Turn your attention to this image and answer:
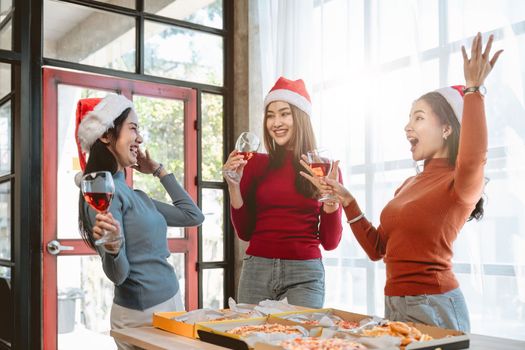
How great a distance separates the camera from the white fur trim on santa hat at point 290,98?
268 cm

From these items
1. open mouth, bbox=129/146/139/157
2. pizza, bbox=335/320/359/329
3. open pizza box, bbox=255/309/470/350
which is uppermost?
open mouth, bbox=129/146/139/157

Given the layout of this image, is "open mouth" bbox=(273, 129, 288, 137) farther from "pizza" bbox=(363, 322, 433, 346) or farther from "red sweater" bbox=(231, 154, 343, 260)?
"pizza" bbox=(363, 322, 433, 346)

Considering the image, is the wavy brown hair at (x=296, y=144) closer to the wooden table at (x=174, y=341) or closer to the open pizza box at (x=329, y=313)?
the open pizza box at (x=329, y=313)

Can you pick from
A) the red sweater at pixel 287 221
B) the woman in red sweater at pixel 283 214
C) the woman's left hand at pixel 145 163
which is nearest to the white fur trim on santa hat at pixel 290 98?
the woman in red sweater at pixel 283 214

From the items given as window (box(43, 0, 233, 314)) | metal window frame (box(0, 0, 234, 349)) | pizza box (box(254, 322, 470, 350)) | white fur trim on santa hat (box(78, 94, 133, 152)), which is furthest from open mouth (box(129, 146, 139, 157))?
window (box(43, 0, 233, 314))

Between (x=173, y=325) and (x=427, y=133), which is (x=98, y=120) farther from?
(x=427, y=133)

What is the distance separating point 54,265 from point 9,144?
77 centimetres

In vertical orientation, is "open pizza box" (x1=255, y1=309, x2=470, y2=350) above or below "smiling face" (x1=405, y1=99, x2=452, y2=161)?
below

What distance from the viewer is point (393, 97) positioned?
123 inches

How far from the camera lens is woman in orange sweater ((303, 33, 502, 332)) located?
172 cm

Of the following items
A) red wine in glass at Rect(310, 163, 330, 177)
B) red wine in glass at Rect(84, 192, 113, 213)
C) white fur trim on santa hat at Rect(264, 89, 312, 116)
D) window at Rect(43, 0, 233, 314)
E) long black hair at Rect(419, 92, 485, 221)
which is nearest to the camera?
red wine in glass at Rect(84, 192, 113, 213)

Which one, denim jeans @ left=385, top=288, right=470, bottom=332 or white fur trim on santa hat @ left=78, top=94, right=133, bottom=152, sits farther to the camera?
white fur trim on santa hat @ left=78, top=94, right=133, bottom=152

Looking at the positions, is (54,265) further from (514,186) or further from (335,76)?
(514,186)

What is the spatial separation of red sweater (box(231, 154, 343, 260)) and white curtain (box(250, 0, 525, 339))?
661 mm
